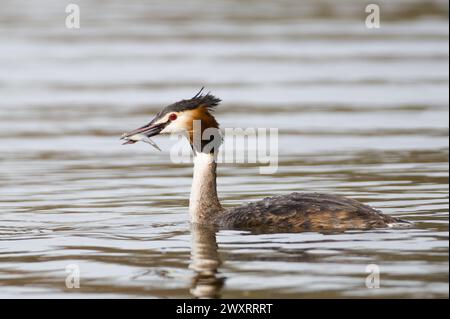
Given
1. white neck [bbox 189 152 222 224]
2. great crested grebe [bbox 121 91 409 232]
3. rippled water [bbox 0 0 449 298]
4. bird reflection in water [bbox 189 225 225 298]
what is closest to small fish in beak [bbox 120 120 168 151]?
great crested grebe [bbox 121 91 409 232]

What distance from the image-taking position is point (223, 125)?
20.2 m

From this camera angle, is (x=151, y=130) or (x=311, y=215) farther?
(x=151, y=130)

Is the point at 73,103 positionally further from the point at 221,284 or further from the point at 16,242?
the point at 221,284

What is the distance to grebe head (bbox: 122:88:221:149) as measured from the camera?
12.7 m

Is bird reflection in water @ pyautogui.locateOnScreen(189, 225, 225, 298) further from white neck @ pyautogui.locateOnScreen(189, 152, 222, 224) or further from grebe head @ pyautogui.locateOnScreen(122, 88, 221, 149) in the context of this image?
grebe head @ pyautogui.locateOnScreen(122, 88, 221, 149)

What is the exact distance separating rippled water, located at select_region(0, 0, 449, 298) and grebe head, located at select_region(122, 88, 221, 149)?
1052 millimetres

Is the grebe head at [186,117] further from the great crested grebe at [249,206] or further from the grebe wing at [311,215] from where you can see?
the grebe wing at [311,215]

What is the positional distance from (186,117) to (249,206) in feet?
3.89

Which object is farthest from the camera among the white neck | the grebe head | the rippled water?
the white neck

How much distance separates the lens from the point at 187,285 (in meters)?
10.1

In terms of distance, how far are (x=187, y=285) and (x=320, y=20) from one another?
2402cm

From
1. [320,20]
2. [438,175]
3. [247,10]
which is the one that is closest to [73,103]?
[438,175]

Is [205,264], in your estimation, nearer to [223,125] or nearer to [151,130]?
[151,130]

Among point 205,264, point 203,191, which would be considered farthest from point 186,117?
point 205,264
